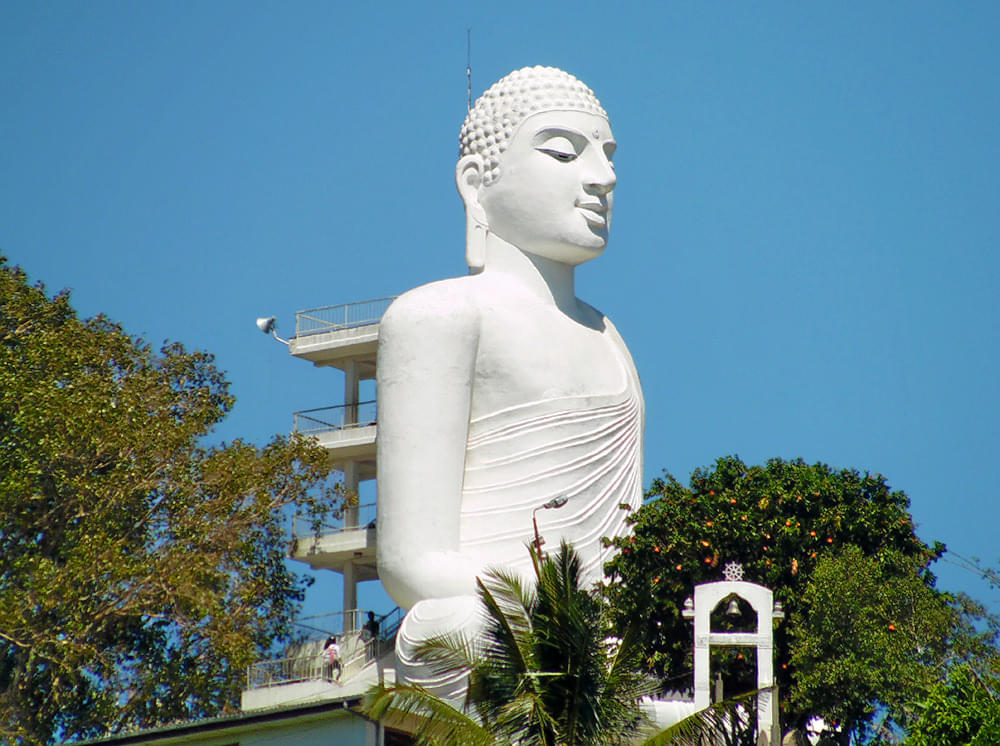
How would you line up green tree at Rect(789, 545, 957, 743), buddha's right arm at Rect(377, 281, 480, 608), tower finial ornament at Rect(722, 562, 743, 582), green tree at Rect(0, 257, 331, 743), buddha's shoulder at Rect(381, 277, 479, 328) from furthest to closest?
1. green tree at Rect(0, 257, 331, 743)
2. buddha's shoulder at Rect(381, 277, 479, 328)
3. buddha's right arm at Rect(377, 281, 480, 608)
4. tower finial ornament at Rect(722, 562, 743, 582)
5. green tree at Rect(789, 545, 957, 743)

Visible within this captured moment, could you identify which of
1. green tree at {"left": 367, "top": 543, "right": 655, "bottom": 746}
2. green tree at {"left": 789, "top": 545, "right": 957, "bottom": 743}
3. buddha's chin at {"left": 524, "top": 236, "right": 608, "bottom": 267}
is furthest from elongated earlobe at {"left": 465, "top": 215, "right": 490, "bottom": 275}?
green tree at {"left": 367, "top": 543, "right": 655, "bottom": 746}

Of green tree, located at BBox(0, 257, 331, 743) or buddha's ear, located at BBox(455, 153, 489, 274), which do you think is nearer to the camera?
buddha's ear, located at BBox(455, 153, 489, 274)

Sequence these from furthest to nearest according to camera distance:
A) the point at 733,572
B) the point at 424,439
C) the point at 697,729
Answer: the point at 424,439 < the point at 733,572 < the point at 697,729

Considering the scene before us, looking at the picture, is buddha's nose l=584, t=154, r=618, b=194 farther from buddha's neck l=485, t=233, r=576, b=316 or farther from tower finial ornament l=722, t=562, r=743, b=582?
tower finial ornament l=722, t=562, r=743, b=582

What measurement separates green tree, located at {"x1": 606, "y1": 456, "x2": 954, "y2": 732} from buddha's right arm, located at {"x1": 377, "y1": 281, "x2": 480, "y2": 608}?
1.71 metres

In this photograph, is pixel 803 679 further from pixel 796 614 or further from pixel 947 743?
pixel 947 743

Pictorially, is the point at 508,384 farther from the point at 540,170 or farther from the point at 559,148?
the point at 559,148

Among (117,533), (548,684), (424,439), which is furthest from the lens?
Answer: (117,533)

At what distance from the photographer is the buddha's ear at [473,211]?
22156mm

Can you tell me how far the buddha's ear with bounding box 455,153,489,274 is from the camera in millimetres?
22156

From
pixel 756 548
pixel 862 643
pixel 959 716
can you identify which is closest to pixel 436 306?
pixel 756 548

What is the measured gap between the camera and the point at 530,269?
22.1 metres

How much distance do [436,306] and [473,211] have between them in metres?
1.55

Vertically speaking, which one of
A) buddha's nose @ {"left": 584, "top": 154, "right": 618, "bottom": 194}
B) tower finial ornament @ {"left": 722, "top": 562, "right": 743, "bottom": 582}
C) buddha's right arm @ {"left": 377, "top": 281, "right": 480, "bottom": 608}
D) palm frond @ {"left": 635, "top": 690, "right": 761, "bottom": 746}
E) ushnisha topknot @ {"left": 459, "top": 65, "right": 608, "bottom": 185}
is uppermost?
ushnisha topknot @ {"left": 459, "top": 65, "right": 608, "bottom": 185}
